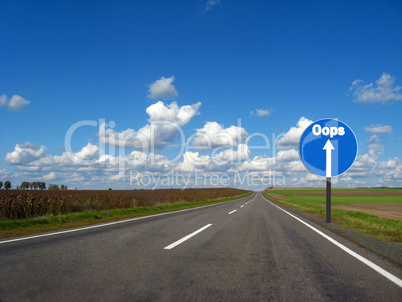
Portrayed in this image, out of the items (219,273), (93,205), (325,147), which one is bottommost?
(93,205)

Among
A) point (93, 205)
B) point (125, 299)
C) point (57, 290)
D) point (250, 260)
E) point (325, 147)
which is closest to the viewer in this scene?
point (125, 299)

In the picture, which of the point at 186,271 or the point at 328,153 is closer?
the point at 186,271

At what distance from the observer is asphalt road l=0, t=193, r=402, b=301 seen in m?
3.43

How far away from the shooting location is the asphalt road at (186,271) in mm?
3428

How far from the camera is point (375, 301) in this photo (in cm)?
327

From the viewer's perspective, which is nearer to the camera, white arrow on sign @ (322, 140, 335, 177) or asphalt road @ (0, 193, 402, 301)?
asphalt road @ (0, 193, 402, 301)

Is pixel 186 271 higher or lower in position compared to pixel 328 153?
lower

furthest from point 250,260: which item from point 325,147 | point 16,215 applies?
point 16,215

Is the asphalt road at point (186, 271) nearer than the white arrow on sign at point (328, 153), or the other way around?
the asphalt road at point (186, 271)

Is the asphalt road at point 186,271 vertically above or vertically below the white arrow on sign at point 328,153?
below

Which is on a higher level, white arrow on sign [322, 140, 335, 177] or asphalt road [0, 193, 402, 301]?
white arrow on sign [322, 140, 335, 177]

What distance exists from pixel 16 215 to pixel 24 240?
750cm

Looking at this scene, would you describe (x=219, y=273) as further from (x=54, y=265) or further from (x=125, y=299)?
(x=54, y=265)

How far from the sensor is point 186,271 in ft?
14.3
